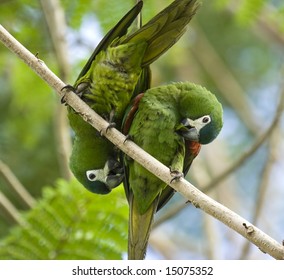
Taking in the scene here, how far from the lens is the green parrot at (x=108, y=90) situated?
Answer: 3.64 meters

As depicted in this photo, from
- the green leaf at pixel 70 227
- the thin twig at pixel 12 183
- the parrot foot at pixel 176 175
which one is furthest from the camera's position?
the thin twig at pixel 12 183

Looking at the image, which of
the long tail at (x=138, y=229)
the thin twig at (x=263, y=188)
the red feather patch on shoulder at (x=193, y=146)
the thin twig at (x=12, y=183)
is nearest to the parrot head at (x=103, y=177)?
the long tail at (x=138, y=229)

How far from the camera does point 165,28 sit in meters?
3.51

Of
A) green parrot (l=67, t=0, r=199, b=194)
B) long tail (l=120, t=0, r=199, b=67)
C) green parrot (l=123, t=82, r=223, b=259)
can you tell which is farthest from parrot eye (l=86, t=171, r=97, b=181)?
long tail (l=120, t=0, r=199, b=67)

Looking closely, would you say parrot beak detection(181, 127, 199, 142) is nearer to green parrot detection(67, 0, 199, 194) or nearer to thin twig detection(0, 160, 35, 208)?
green parrot detection(67, 0, 199, 194)

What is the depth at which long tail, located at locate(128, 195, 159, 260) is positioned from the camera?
3488 mm

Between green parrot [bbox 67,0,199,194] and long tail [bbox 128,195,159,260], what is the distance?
0.69ft

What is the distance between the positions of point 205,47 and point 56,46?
2.71 meters

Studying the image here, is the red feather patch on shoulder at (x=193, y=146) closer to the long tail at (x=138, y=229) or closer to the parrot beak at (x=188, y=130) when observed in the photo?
the parrot beak at (x=188, y=130)

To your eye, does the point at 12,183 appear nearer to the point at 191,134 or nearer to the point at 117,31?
the point at 117,31

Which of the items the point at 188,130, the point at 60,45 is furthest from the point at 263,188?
the point at 60,45

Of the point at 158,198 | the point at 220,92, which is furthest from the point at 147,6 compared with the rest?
the point at 220,92
